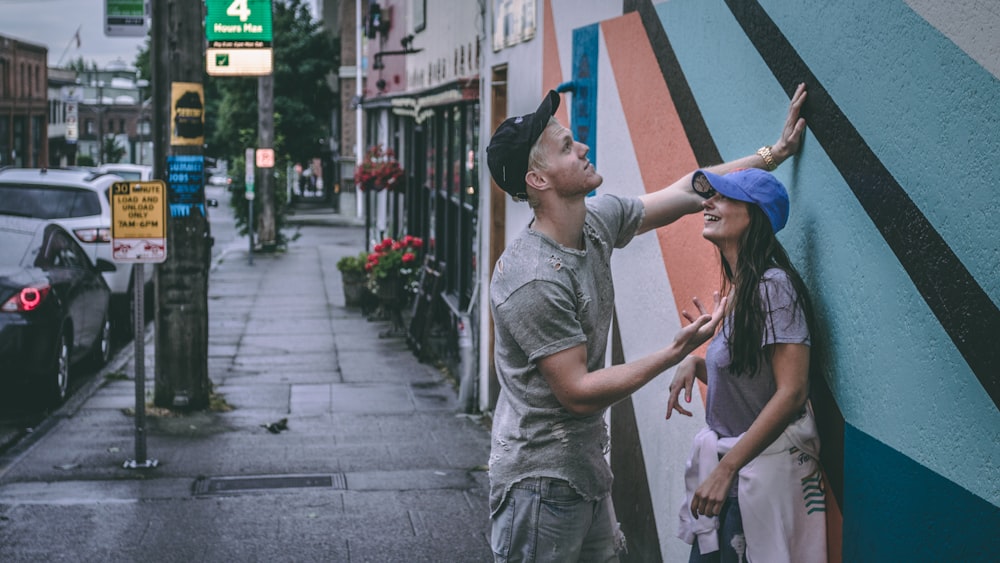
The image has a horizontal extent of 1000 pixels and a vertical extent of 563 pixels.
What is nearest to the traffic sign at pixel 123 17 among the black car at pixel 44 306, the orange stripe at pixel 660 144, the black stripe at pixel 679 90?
the black car at pixel 44 306

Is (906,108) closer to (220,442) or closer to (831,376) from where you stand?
(831,376)

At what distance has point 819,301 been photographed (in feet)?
11.9

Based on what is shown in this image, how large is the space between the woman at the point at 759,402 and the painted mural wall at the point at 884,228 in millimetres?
110

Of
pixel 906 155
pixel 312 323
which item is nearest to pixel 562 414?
pixel 906 155

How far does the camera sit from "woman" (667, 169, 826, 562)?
341 cm

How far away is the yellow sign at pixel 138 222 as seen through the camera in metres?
8.50

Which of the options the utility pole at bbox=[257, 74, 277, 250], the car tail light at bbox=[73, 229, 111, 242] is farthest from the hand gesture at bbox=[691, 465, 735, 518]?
the utility pole at bbox=[257, 74, 277, 250]

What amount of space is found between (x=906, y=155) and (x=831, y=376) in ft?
2.49

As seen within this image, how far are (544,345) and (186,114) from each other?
7.82 m

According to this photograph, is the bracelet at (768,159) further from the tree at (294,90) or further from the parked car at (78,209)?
the tree at (294,90)

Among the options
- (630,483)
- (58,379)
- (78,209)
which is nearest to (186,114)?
(58,379)

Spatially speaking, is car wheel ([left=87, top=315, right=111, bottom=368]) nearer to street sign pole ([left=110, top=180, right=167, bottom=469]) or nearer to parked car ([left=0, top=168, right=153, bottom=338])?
parked car ([left=0, top=168, right=153, bottom=338])

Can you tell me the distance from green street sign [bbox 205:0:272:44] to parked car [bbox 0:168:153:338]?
9.47 ft

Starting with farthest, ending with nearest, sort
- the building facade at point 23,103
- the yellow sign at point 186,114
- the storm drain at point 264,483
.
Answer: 1. the building facade at point 23,103
2. the yellow sign at point 186,114
3. the storm drain at point 264,483
